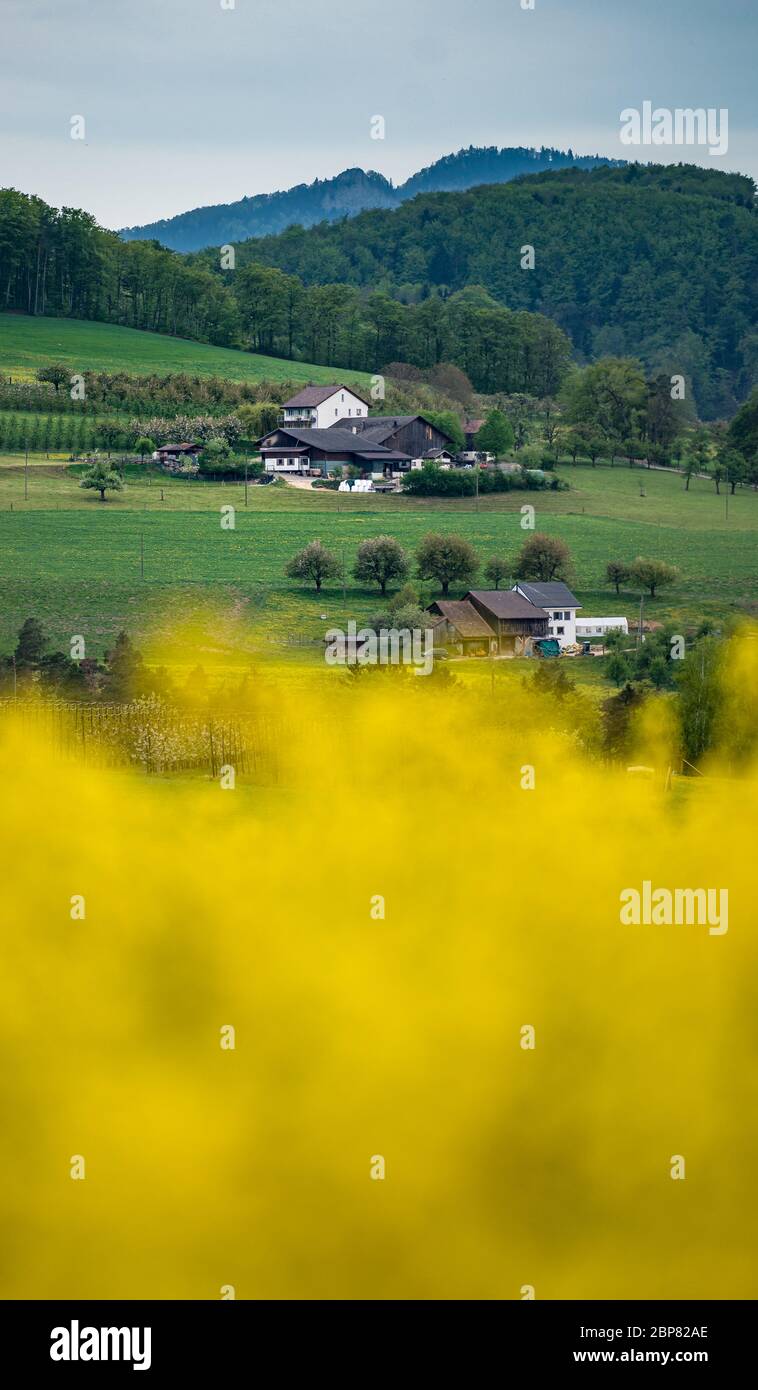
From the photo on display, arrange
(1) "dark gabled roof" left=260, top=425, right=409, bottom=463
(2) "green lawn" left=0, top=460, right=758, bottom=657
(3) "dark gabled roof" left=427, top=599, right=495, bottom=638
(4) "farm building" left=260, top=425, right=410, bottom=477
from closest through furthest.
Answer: (3) "dark gabled roof" left=427, top=599, right=495, bottom=638 < (2) "green lawn" left=0, top=460, right=758, bottom=657 < (4) "farm building" left=260, top=425, right=410, bottom=477 < (1) "dark gabled roof" left=260, top=425, right=409, bottom=463

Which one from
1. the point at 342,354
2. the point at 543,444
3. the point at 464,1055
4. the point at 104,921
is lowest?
the point at 464,1055

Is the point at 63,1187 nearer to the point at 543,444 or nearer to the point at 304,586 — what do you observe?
the point at 304,586

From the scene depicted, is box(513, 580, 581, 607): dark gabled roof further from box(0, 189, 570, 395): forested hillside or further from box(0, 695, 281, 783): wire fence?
box(0, 189, 570, 395): forested hillside

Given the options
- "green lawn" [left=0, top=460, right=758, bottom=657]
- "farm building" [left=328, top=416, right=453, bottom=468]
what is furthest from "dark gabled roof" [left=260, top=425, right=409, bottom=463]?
"green lawn" [left=0, top=460, right=758, bottom=657]

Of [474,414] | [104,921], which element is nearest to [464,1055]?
[104,921]

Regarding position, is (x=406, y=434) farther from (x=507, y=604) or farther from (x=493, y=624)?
(x=493, y=624)
